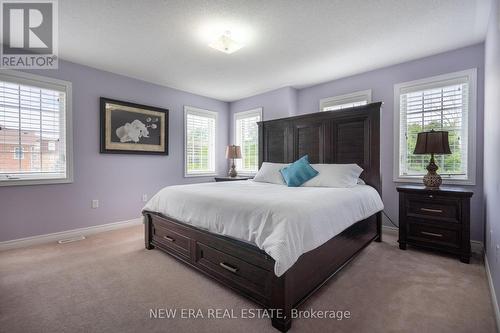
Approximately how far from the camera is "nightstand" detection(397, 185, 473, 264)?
2.46 metres

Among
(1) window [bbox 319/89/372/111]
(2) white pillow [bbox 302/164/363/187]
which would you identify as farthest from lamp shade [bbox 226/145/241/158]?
(2) white pillow [bbox 302/164/363/187]

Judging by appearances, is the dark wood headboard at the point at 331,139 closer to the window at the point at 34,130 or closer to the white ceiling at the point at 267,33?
the white ceiling at the point at 267,33

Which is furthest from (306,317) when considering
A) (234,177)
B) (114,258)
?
(234,177)

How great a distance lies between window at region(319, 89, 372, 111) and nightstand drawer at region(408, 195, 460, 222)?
1.73 metres

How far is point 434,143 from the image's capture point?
8.81 ft

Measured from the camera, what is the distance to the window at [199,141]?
4816mm

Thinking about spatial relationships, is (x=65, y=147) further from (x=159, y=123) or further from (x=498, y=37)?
(x=498, y=37)

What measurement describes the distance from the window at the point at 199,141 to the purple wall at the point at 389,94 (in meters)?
1.24

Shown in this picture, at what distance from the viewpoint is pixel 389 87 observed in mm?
3480

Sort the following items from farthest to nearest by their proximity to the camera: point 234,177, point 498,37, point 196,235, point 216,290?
point 234,177
point 196,235
point 216,290
point 498,37

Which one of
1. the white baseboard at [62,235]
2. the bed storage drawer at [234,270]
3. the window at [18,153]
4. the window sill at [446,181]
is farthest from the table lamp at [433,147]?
the window at [18,153]

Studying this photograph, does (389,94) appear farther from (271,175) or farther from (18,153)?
(18,153)

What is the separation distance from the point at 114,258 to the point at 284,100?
3.76m

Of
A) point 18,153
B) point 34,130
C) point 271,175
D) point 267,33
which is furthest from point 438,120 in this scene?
point 18,153
